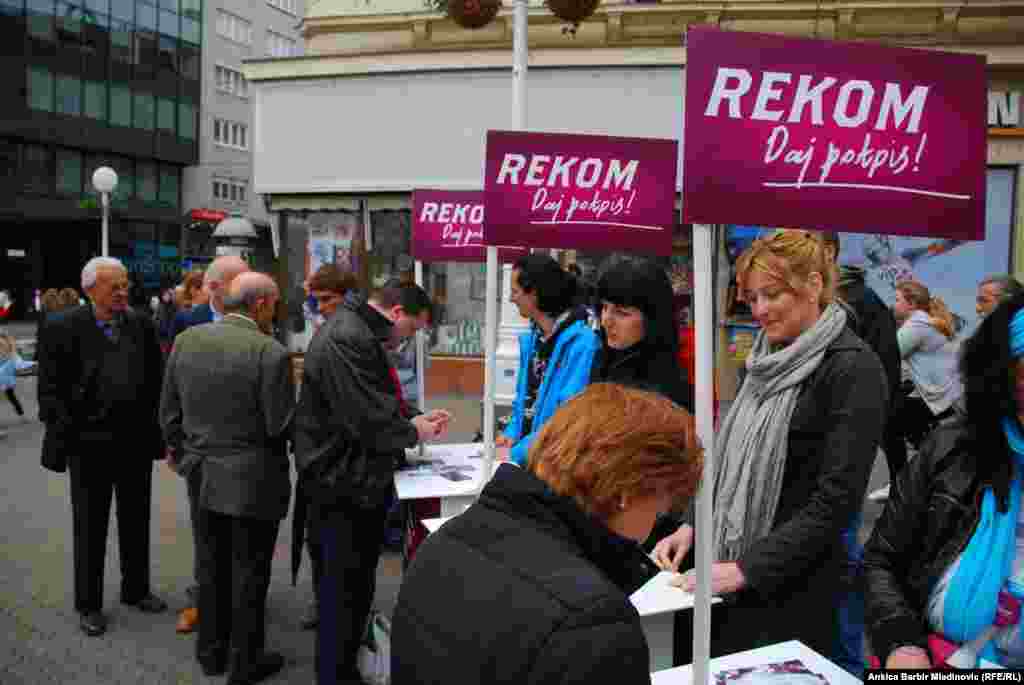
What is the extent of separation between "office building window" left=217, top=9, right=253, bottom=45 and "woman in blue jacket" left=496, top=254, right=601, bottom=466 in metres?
51.9

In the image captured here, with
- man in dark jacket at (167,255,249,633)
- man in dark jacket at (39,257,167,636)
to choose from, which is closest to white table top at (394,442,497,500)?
man in dark jacket at (167,255,249,633)

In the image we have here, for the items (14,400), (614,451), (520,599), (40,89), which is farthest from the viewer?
(40,89)

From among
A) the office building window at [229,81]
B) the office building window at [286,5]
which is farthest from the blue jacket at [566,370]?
the office building window at [286,5]

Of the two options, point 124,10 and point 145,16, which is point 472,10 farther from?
point 145,16

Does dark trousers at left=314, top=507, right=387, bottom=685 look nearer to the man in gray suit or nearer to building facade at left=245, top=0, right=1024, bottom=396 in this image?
the man in gray suit

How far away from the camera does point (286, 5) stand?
5494 cm

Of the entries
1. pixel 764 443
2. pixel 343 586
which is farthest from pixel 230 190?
pixel 764 443

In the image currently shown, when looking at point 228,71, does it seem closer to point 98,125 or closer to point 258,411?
point 98,125

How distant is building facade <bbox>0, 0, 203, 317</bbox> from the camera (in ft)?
134

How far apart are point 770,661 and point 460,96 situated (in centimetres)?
1200

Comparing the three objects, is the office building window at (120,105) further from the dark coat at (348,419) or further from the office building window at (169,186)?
the dark coat at (348,419)

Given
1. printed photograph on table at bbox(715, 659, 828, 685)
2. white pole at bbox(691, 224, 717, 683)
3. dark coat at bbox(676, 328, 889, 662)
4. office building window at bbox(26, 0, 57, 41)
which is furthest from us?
office building window at bbox(26, 0, 57, 41)

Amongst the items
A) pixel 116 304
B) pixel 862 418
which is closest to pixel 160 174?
pixel 116 304

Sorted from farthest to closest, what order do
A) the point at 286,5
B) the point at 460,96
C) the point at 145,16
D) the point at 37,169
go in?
the point at 286,5 → the point at 145,16 → the point at 37,169 → the point at 460,96
